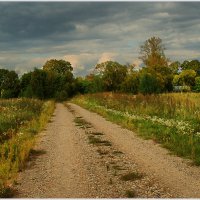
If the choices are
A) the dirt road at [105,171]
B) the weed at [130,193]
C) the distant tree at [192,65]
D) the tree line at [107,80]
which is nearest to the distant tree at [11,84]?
the tree line at [107,80]

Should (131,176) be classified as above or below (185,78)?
below

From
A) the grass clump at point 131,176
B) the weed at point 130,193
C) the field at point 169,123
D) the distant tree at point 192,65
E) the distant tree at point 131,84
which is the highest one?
the distant tree at point 192,65

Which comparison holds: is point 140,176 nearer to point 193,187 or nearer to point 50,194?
point 193,187

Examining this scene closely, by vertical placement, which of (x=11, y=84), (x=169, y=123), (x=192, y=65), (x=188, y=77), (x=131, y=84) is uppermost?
(x=192, y=65)

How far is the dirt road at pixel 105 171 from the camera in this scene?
9539 millimetres

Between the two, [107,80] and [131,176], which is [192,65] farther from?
[131,176]

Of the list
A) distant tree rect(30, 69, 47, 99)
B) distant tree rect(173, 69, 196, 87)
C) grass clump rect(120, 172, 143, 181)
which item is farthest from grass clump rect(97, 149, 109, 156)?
distant tree rect(173, 69, 196, 87)

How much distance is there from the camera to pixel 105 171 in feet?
37.7

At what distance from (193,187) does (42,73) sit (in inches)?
2806

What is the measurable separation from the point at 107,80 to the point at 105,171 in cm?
6129

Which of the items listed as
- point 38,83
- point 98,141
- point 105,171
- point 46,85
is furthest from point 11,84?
point 105,171

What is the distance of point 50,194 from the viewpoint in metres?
9.38

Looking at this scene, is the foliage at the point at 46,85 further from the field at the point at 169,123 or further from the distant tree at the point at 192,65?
the field at the point at 169,123

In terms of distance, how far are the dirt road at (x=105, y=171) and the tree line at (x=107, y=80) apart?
4661cm
